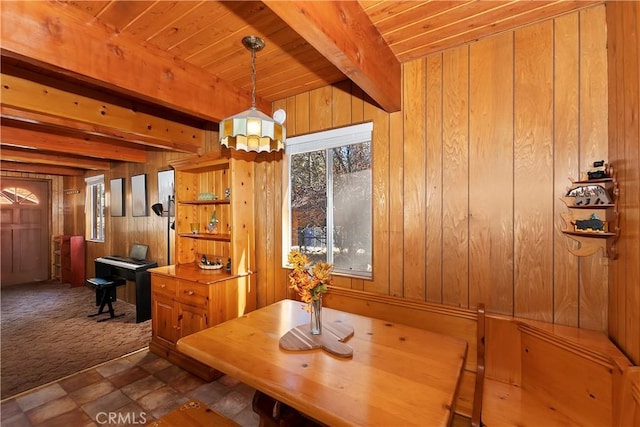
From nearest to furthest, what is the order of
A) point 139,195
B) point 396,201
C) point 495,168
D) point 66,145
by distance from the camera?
point 495,168 → point 396,201 → point 66,145 → point 139,195

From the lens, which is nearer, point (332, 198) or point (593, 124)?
point (593, 124)

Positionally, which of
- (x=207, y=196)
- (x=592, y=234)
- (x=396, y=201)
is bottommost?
(x=592, y=234)

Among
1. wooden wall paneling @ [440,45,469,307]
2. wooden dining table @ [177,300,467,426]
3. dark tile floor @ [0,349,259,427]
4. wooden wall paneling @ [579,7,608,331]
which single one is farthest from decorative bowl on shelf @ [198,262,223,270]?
wooden wall paneling @ [579,7,608,331]

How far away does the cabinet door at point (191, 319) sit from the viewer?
244 centimetres

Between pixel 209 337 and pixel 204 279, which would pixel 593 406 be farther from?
pixel 204 279

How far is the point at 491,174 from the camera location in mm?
1727

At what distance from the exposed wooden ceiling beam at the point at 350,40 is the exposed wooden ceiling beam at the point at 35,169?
22.4 ft

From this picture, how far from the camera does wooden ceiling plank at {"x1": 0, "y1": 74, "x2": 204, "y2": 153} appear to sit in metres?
1.99

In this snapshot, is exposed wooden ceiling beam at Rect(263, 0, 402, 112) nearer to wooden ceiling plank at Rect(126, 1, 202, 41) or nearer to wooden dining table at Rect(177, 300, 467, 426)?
wooden ceiling plank at Rect(126, 1, 202, 41)

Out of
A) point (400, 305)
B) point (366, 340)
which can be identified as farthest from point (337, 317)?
point (400, 305)

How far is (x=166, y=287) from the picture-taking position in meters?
2.76

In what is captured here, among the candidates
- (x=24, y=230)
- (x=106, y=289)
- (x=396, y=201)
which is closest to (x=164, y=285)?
(x=106, y=289)

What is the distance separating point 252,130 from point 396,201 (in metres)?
1.16

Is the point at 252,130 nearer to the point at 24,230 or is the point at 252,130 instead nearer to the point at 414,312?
the point at 414,312
